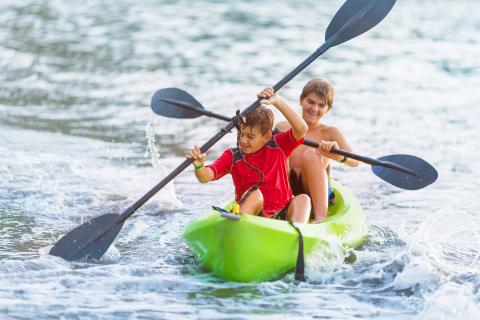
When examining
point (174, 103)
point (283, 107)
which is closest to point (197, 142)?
point (174, 103)

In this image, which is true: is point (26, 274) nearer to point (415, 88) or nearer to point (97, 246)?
point (97, 246)

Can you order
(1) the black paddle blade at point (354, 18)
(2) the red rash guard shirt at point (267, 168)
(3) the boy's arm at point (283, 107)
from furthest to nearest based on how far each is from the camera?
(1) the black paddle blade at point (354, 18)
(2) the red rash guard shirt at point (267, 168)
(3) the boy's arm at point (283, 107)

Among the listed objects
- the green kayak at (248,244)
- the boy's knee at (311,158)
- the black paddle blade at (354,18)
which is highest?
the black paddle blade at (354,18)

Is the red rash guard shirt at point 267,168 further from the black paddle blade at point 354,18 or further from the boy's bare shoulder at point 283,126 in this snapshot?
the black paddle blade at point 354,18

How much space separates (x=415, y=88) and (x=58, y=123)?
4.60m

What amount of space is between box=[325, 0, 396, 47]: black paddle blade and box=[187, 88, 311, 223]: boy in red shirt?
1017 mm

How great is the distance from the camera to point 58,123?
8727 millimetres

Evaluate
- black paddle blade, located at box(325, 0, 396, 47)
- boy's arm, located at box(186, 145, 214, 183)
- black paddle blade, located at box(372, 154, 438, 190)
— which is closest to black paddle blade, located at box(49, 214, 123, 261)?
boy's arm, located at box(186, 145, 214, 183)

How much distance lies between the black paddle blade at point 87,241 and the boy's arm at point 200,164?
63cm

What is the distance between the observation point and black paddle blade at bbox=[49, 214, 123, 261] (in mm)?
4965

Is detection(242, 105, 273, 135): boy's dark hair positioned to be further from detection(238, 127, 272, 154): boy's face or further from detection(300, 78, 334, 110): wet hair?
detection(300, 78, 334, 110): wet hair

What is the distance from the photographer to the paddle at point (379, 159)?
5.00 meters

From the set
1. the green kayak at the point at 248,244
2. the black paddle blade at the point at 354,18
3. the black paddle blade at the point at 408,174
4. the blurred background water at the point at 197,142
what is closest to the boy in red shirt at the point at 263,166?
the green kayak at the point at 248,244

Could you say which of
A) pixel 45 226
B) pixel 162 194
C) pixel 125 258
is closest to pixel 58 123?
pixel 162 194
